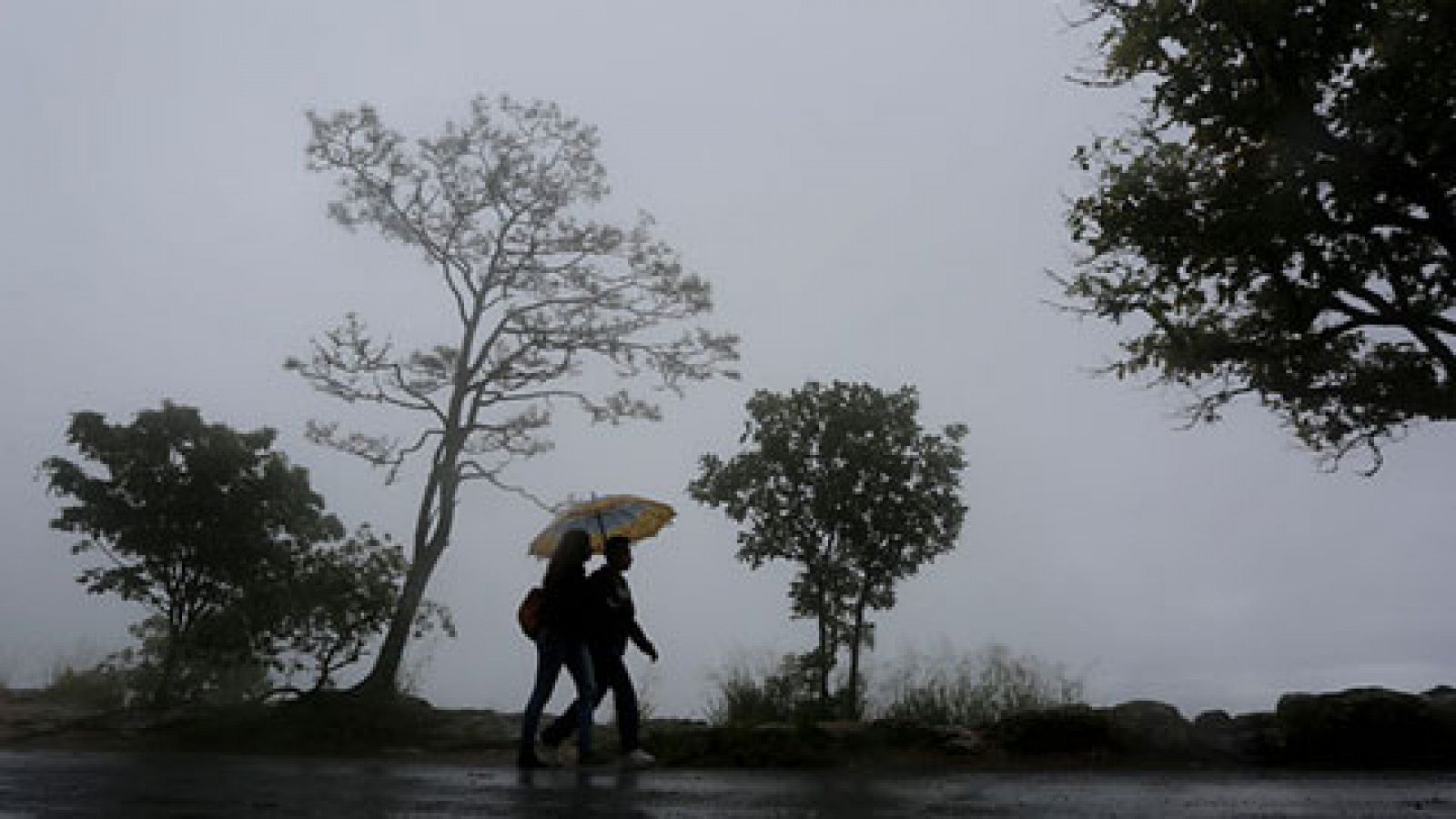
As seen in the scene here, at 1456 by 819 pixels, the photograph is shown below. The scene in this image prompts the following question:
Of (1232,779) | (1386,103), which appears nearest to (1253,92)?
(1386,103)

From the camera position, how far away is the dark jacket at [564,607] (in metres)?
9.62

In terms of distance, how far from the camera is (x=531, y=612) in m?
9.84

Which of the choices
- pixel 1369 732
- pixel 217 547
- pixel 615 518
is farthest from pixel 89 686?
pixel 1369 732

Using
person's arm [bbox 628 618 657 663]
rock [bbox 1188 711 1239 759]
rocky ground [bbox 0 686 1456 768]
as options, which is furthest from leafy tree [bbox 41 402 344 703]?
rock [bbox 1188 711 1239 759]

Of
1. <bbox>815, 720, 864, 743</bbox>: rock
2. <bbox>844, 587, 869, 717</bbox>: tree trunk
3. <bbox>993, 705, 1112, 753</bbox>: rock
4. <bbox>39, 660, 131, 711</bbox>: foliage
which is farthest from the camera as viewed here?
<bbox>39, 660, 131, 711</bbox>: foliage

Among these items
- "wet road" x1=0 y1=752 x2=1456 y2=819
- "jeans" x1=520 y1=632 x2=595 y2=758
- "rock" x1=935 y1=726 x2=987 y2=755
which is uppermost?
"jeans" x1=520 y1=632 x2=595 y2=758

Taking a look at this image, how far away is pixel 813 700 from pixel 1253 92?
31.0 ft

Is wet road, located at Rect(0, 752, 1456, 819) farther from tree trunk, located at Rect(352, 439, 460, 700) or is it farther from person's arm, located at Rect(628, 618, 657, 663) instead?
tree trunk, located at Rect(352, 439, 460, 700)

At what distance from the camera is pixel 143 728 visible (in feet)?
51.6

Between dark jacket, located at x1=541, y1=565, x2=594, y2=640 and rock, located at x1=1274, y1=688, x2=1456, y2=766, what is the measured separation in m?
6.89

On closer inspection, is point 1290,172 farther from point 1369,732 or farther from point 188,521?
point 188,521

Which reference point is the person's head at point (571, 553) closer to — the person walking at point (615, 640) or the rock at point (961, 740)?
the person walking at point (615, 640)

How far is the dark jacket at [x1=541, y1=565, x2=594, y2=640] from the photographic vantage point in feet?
31.6

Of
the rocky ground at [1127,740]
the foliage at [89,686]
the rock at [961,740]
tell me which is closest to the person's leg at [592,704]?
the rocky ground at [1127,740]
